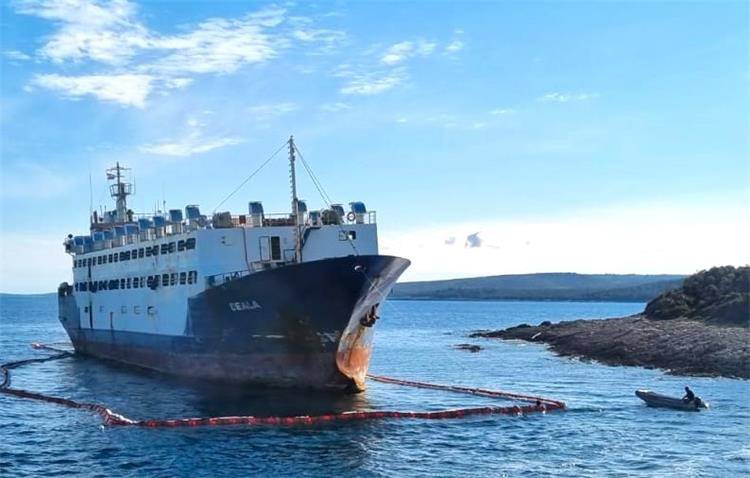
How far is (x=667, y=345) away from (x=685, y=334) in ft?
9.22

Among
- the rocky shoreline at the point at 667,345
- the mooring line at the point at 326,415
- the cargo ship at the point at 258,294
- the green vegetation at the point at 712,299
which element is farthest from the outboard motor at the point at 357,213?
the green vegetation at the point at 712,299

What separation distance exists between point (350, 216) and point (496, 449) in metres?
18.1

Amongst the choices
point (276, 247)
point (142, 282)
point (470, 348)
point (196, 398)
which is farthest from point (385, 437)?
point (470, 348)

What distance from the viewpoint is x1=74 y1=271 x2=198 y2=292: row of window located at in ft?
140

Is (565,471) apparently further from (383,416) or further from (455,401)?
(455,401)

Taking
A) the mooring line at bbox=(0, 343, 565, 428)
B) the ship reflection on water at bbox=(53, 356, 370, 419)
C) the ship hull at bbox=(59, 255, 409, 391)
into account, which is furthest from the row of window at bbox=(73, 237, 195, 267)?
the mooring line at bbox=(0, 343, 565, 428)

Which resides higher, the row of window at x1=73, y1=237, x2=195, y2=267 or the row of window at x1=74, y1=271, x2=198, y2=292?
the row of window at x1=73, y1=237, x2=195, y2=267

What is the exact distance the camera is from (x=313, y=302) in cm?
3562

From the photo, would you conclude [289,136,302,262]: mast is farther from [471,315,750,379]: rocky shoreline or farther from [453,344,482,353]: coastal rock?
[453,344,482,353]: coastal rock

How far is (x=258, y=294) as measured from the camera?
1453 inches

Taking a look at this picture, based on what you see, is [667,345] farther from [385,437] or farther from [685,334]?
[385,437]

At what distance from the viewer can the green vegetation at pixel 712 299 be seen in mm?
60406

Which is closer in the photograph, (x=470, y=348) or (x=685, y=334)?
(x=685, y=334)

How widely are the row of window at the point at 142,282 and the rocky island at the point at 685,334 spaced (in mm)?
30062
